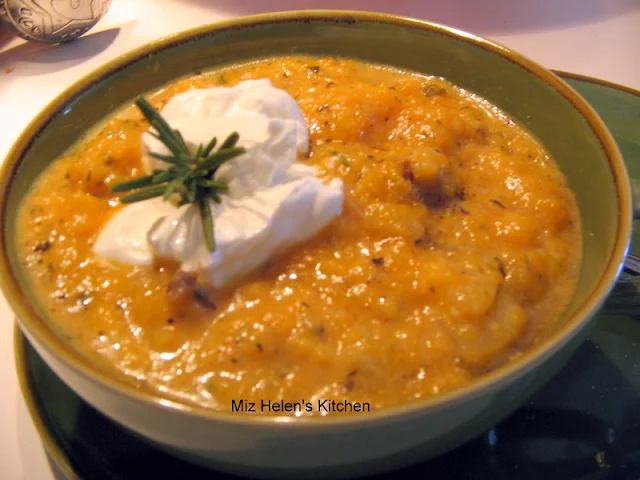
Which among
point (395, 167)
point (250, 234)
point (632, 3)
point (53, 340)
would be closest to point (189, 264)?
point (250, 234)

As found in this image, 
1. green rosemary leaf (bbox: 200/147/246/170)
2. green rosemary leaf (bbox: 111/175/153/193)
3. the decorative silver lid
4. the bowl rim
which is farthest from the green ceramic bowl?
the decorative silver lid

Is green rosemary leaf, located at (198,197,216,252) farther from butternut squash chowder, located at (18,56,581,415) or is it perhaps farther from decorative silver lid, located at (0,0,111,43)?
decorative silver lid, located at (0,0,111,43)

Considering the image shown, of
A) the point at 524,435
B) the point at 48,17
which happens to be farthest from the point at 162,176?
the point at 48,17

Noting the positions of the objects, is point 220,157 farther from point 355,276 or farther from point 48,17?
point 48,17

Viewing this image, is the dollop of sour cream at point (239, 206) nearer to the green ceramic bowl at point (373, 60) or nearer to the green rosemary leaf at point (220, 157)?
the green rosemary leaf at point (220, 157)

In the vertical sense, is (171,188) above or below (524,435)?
above

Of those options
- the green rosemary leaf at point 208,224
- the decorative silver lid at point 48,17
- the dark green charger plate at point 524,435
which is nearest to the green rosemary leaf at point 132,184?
the green rosemary leaf at point 208,224
